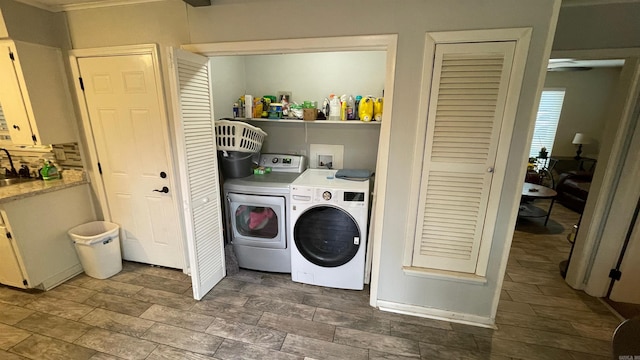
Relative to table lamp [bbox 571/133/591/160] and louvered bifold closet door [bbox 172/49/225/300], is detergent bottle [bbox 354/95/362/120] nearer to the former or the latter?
louvered bifold closet door [bbox 172/49/225/300]

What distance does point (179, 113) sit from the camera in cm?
176

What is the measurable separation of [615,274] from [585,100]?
4.58 m

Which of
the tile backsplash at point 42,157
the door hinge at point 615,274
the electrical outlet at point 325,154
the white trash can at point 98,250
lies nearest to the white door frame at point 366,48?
the electrical outlet at point 325,154

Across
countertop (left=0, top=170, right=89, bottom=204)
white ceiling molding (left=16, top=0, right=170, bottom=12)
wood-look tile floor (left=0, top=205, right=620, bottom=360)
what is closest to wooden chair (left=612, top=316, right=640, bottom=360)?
wood-look tile floor (left=0, top=205, right=620, bottom=360)

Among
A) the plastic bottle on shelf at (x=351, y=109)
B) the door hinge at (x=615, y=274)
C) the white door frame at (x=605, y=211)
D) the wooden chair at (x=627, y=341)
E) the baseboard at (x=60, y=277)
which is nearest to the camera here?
the wooden chair at (x=627, y=341)

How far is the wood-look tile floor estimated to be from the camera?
66.6 inches

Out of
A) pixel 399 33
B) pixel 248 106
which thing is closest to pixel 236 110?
pixel 248 106

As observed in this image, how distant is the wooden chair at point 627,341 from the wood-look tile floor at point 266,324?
3.39ft

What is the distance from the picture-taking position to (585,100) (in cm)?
495

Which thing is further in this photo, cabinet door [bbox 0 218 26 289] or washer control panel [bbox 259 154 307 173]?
washer control panel [bbox 259 154 307 173]

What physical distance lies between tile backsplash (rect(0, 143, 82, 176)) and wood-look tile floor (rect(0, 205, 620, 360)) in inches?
45.3

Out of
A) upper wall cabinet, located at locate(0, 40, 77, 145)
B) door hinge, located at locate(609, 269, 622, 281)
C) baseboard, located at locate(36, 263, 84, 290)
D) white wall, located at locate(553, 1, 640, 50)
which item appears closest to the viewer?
white wall, located at locate(553, 1, 640, 50)

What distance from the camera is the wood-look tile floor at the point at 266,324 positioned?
5.55 ft

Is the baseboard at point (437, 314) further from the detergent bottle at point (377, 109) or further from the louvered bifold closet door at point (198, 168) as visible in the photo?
the detergent bottle at point (377, 109)
